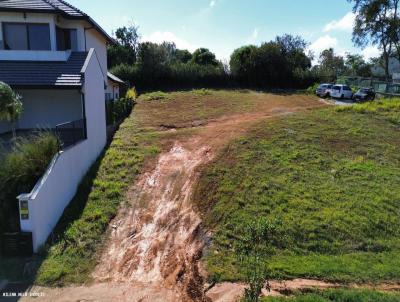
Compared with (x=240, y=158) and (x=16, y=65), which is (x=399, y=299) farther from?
(x=16, y=65)

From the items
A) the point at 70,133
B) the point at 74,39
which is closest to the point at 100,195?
the point at 70,133

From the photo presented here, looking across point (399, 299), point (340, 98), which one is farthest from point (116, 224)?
point (340, 98)

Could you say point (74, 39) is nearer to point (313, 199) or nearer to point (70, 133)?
point (70, 133)

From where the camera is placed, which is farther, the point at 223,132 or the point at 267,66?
the point at 267,66

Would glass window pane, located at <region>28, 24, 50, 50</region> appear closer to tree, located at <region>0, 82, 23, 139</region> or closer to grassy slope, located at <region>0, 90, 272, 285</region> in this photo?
grassy slope, located at <region>0, 90, 272, 285</region>

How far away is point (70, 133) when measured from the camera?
11250mm

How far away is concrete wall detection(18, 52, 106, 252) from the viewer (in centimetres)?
857

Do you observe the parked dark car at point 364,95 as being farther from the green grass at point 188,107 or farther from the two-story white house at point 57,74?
the two-story white house at point 57,74

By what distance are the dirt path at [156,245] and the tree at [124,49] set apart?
30.7 meters

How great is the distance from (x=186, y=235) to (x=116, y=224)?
79.4 inches

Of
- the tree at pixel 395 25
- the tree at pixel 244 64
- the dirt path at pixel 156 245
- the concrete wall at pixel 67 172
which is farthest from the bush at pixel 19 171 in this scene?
→ the tree at pixel 395 25

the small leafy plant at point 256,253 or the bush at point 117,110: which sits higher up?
the bush at point 117,110

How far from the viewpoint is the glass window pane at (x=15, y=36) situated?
15.4 m

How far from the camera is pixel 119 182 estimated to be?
11891 mm
